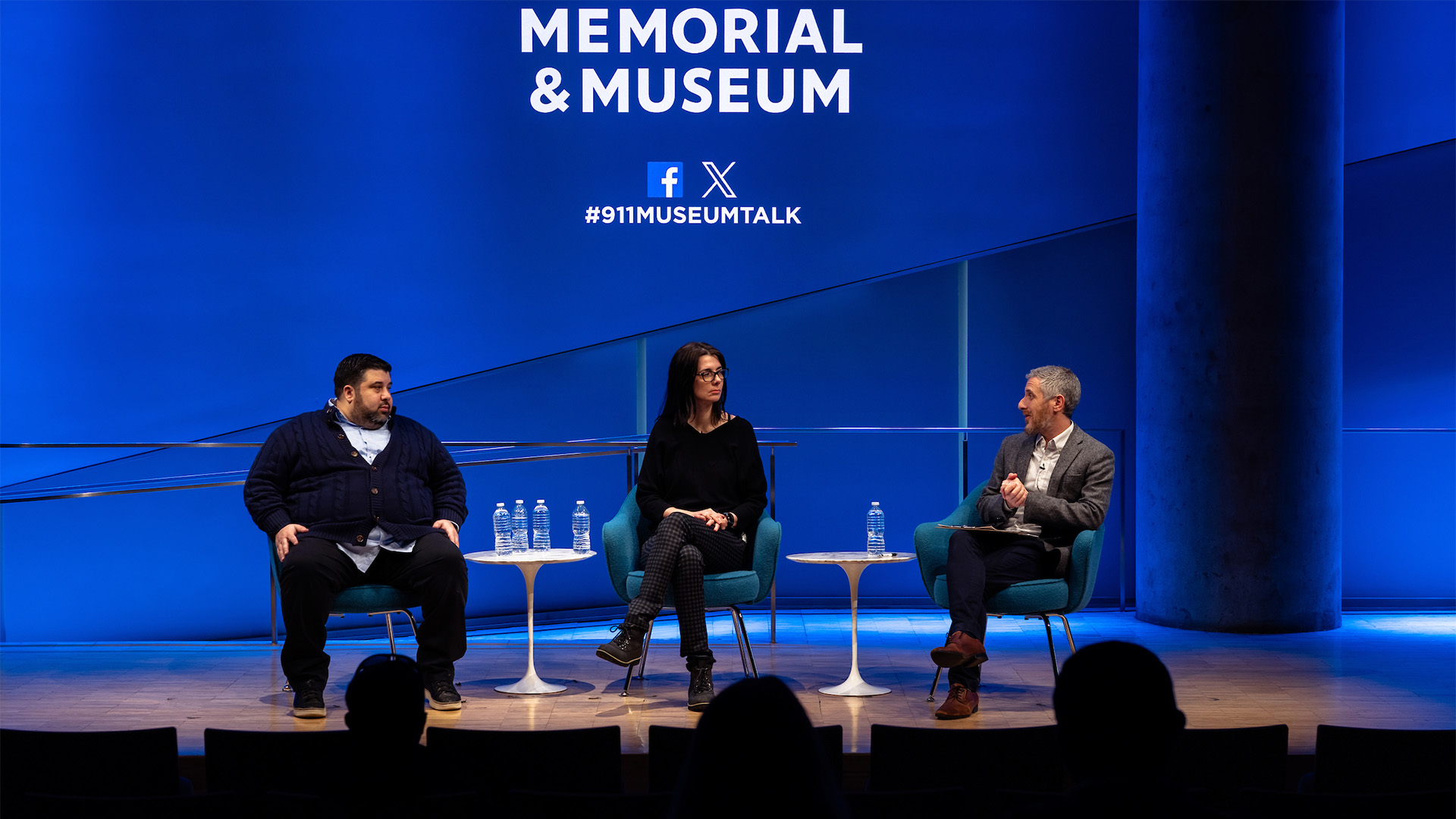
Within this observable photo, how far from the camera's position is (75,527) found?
19.0ft

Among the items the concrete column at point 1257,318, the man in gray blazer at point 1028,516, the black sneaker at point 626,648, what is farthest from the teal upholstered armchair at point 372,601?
the concrete column at point 1257,318

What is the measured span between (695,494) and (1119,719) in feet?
9.22

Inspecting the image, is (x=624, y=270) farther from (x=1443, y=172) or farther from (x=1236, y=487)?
(x=1443, y=172)

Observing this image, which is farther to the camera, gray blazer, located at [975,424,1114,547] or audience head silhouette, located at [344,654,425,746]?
gray blazer, located at [975,424,1114,547]

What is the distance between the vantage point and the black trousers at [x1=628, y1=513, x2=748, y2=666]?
12.2ft

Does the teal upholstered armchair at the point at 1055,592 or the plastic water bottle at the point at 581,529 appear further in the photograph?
the plastic water bottle at the point at 581,529

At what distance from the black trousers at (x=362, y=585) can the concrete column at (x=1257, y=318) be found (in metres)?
3.15

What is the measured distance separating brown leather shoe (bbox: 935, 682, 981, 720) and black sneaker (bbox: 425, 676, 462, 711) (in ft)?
4.75

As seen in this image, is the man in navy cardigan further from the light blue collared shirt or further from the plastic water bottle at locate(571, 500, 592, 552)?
the plastic water bottle at locate(571, 500, 592, 552)

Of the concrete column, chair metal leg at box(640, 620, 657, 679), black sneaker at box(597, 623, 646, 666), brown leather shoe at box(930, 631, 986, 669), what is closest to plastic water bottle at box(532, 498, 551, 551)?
chair metal leg at box(640, 620, 657, 679)

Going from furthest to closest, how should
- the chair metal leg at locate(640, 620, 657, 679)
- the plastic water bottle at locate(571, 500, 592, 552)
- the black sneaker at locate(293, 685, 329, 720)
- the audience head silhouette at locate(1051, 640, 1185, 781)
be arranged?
the plastic water bottle at locate(571, 500, 592, 552)
the chair metal leg at locate(640, 620, 657, 679)
the black sneaker at locate(293, 685, 329, 720)
the audience head silhouette at locate(1051, 640, 1185, 781)

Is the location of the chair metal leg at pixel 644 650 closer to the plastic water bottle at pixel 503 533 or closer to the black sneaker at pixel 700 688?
the black sneaker at pixel 700 688

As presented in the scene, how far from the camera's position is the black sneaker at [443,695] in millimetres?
3674

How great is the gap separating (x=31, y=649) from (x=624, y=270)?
116 inches
